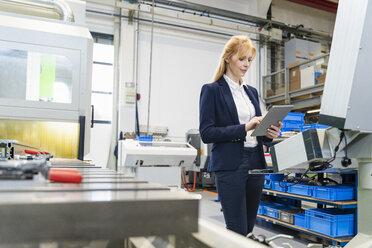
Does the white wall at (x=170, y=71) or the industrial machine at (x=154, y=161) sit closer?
the industrial machine at (x=154, y=161)

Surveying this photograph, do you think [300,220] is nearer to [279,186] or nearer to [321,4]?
[279,186]

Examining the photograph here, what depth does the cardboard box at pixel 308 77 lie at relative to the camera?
4.90 meters

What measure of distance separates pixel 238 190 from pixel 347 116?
461 millimetres

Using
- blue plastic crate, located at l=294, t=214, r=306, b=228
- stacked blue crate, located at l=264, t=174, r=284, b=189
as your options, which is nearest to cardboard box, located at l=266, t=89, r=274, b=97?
stacked blue crate, located at l=264, t=174, r=284, b=189

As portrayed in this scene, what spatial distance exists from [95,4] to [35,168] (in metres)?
5.38

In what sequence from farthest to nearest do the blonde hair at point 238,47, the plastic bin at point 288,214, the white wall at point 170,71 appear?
the white wall at point 170,71, the plastic bin at point 288,214, the blonde hair at point 238,47

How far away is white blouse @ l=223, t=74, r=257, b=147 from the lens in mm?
1308

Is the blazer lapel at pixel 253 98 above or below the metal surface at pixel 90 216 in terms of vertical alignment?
above

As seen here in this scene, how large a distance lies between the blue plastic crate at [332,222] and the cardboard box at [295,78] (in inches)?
117

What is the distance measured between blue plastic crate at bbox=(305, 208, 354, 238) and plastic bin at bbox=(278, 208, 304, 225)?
0.73 ft

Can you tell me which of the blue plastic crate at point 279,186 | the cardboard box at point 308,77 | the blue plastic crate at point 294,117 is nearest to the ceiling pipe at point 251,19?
the cardboard box at point 308,77

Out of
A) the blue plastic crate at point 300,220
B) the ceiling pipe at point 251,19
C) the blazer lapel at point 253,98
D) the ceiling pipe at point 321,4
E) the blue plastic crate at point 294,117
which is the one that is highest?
the ceiling pipe at point 321,4

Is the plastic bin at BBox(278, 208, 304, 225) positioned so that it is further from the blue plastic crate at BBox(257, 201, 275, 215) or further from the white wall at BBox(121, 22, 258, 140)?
the white wall at BBox(121, 22, 258, 140)

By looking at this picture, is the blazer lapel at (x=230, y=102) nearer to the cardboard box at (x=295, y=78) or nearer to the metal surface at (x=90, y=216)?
the metal surface at (x=90, y=216)
